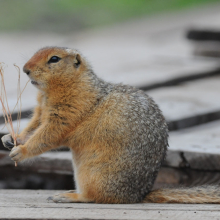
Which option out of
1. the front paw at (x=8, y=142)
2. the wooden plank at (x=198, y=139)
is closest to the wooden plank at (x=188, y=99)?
the wooden plank at (x=198, y=139)

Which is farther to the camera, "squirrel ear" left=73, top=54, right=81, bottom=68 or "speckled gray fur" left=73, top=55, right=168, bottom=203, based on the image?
"squirrel ear" left=73, top=54, right=81, bottom=68

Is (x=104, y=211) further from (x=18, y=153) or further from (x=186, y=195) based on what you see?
(x=18, y=153)

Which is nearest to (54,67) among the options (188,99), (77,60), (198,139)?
(77,60)

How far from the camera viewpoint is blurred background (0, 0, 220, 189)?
4.52 meters

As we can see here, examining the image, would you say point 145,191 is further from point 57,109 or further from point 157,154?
point 57,109

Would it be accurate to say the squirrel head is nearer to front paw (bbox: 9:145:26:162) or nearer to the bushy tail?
front paw (bbox: 9:145:26:162)

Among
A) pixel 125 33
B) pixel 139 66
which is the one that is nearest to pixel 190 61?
pixel 139 66

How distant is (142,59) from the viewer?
9867 millimetres

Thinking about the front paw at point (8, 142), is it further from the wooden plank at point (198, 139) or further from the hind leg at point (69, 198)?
the wooden plank at point (198, 139)

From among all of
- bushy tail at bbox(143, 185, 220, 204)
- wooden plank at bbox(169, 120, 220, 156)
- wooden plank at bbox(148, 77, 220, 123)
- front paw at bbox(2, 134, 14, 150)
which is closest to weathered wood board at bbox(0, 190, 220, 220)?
bushy tail at bbox(143, 185, 220, 204)

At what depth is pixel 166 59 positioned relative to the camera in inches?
380

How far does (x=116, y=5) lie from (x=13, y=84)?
1257 centimetres

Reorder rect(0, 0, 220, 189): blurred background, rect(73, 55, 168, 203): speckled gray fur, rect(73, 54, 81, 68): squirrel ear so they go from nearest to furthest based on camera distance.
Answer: rect(73, 55, 168, 203): speckled gray fur → rect(73, 54, 81, 68): squirrel ear → rect(0, 0, 220, 189): blurred background

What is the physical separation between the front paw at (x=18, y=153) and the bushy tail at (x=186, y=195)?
3.25 ft
